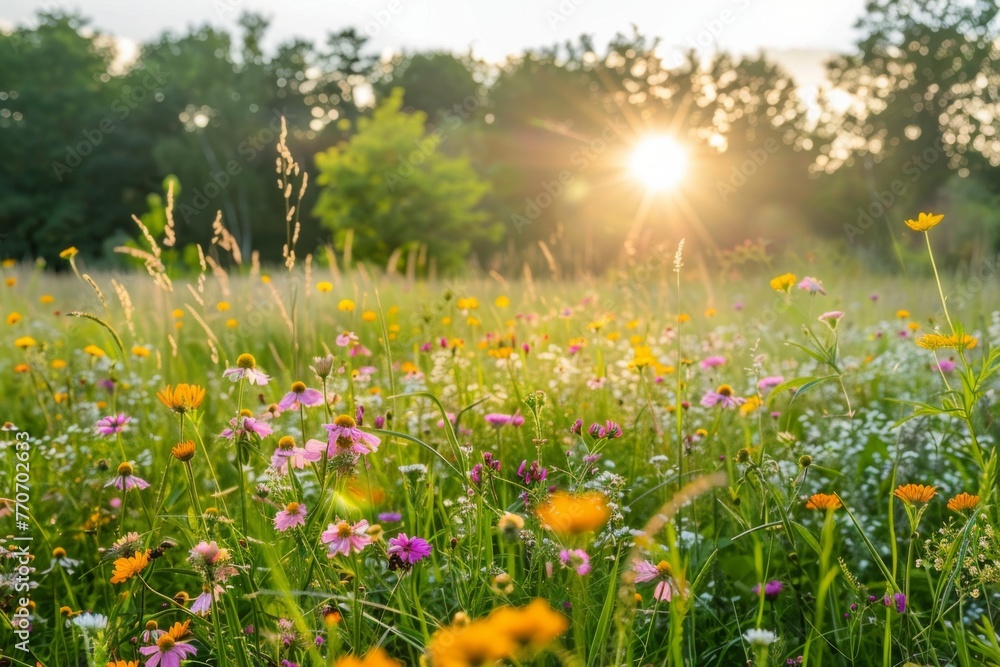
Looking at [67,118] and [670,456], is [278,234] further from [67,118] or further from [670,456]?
[670,456]

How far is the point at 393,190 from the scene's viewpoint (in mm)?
19906

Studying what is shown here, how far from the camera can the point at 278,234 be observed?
30.9 metres

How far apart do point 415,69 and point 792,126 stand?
16.6 m
